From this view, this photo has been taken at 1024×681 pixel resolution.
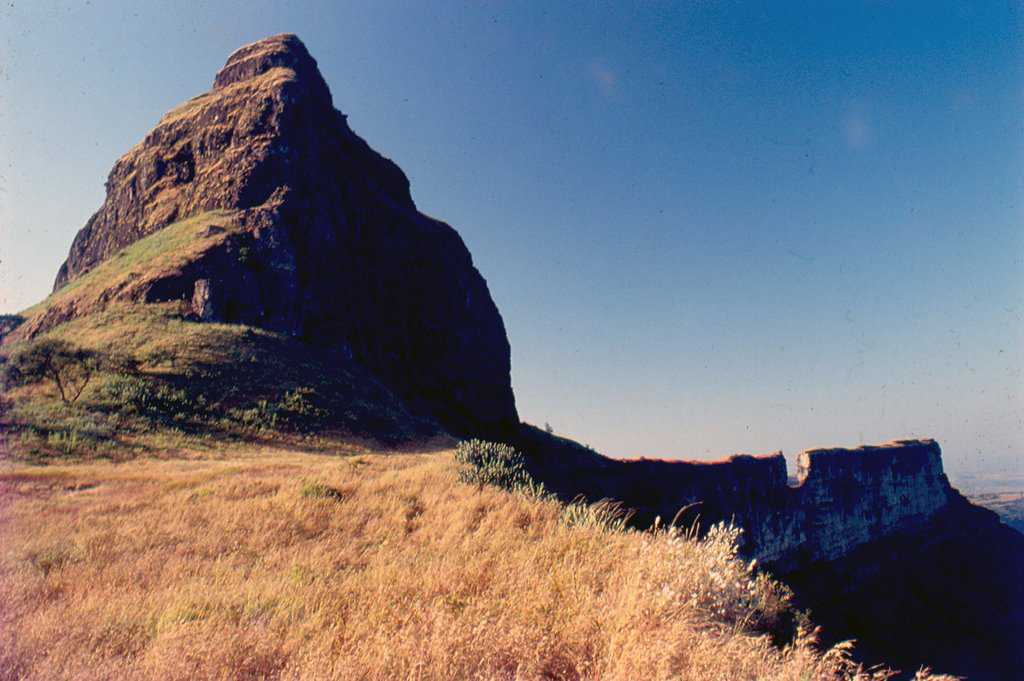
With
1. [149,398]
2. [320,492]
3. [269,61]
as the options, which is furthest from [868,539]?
[269,61]

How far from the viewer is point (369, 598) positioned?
4477 mm

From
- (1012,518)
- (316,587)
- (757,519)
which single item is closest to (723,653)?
(316,587)

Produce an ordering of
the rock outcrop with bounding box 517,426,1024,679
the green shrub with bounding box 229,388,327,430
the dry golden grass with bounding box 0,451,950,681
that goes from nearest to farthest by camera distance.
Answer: the dry golden grass with bounding box 0,451,950,681, the green shrub with bounding box 229,388,327,430, the rock outcrop with bounding box 517,426,1024,679

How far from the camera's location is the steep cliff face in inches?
1570

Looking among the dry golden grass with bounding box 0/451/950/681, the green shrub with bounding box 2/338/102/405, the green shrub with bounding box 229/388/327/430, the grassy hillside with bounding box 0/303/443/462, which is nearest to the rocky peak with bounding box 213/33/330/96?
the grassy hillside with bounding box 0/303/443/462

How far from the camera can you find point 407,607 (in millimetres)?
4332

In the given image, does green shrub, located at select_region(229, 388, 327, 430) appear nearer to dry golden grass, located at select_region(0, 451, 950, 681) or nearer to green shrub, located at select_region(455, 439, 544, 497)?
green shrub, located at select_region(455, 439, 544, 497)

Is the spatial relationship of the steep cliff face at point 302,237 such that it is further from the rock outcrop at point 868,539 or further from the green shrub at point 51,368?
the rock outcrop at point 868,539

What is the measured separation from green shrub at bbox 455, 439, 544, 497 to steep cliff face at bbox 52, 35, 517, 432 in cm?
2894

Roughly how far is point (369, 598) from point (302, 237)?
4450 cm

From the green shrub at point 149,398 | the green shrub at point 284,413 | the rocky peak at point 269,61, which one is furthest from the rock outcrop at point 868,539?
the rocky peak at point 269,61

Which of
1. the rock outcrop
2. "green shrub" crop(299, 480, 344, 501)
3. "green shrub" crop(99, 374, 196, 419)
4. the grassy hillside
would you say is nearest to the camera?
"green shrub" crop(299, 480, 344, 501)

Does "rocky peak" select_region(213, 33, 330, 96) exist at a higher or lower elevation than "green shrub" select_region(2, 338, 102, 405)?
higher

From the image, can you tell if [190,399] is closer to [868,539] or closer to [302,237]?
[302,237]
